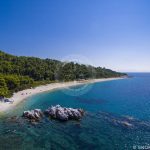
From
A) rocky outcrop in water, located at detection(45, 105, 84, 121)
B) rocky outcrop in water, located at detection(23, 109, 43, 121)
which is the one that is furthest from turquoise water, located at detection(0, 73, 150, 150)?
rocky outcrop in water, located at detection(45, 105, 84, 121)

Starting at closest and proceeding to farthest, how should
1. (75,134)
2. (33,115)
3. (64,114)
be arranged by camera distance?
1. (75,134)
2. (64,114)
3. (33,115)

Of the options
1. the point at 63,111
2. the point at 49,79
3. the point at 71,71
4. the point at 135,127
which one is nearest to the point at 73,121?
the point at 63,111

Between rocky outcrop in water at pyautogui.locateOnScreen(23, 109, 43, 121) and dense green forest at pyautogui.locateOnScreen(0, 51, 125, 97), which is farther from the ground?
dense green forest at pyautogui.locateOnScreen(0, 51, 125, 97)

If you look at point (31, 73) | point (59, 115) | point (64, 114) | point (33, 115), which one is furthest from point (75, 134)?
point (31, 73)

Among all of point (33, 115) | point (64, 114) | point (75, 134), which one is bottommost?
point (75, 134)

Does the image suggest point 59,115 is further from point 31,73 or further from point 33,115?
point 31,73

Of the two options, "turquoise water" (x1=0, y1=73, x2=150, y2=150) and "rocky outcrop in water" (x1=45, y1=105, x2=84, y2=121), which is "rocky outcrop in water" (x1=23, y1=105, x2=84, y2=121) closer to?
"rocky outcrop in water" (x1=45, y1=105, x2=84, y2=121)

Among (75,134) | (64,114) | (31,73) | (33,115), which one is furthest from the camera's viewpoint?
(31,73)

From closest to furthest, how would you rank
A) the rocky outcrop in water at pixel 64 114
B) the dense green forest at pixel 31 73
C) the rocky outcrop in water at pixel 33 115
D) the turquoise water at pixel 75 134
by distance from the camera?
1. the turquoise water at pixel 75 134
2. the rocky outcrop in water at pixel 64 114
3. the rocky outcrop in water at pixel 33 115
4. the dense green forest at pixel 31 73

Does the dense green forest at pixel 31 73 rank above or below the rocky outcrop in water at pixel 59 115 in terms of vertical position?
above

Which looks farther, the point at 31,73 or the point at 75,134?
the point at 31,73

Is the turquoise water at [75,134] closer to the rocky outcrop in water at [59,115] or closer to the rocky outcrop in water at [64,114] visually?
the rocky outcrop in water at [59,115]

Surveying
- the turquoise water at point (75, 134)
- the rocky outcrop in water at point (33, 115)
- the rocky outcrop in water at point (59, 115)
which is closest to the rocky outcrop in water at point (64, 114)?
the rocky outcrop in water at point (59, 115)
